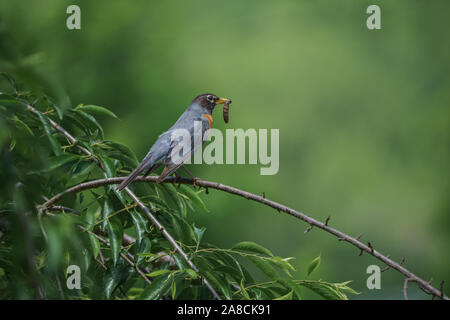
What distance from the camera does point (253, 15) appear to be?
4.61 meters

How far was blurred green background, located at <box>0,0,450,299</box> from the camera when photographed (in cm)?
386

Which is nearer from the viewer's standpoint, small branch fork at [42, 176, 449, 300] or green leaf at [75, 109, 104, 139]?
small branch fork at [42, 176, 449, 300]

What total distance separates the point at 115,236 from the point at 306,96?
3662 mm

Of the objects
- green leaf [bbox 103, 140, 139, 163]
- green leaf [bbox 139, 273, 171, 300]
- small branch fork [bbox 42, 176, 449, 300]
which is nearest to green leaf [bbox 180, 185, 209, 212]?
small branch fork [bbox 42, 176, 449, 300]

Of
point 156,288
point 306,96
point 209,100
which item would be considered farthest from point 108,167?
point 306,96

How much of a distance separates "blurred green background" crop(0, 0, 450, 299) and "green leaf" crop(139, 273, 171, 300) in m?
2.09

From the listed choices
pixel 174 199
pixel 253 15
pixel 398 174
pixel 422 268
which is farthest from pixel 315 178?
pixel 174 199

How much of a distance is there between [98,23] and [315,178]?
106 inches

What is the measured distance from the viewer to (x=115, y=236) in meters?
1.54

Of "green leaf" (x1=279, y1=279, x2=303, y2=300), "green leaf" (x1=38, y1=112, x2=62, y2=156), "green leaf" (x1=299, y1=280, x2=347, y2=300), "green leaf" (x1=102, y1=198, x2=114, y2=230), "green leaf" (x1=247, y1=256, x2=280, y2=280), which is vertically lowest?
"green leaf" (x1=299, y1=280, x2=347, y2=300)

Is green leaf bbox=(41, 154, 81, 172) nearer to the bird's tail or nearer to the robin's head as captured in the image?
the bird's tail

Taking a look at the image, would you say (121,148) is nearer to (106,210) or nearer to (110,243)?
(106,210)
